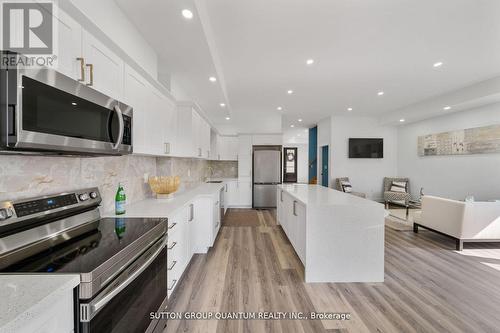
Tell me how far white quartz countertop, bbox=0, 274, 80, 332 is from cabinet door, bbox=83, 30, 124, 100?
1.03m

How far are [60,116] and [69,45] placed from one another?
46 centimetres

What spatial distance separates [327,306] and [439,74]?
14.1ft

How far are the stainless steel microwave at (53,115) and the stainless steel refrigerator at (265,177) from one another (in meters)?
4.76

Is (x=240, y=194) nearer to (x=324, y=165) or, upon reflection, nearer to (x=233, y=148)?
(x=233, y=148)

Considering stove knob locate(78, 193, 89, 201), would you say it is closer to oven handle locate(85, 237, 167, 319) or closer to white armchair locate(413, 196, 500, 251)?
oven handle locate(85, 237, 167, 319)

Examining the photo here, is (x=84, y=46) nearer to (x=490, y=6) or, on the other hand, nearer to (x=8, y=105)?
(x=8, y=105)

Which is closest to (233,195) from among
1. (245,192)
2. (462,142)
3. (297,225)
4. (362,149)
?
(245,192)

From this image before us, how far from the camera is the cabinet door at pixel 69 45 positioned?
3.61ft

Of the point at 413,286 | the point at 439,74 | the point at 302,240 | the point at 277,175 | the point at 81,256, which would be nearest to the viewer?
the point at 81,256

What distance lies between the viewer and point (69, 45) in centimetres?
115

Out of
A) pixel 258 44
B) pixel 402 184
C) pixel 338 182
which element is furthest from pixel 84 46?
pixel 402 184

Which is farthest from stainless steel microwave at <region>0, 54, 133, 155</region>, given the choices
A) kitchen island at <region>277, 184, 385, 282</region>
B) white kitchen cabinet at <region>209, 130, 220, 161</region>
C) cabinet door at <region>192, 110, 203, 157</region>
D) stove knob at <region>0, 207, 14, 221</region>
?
white kitchen cabinet at <region>209, 130, 220, 161</region>

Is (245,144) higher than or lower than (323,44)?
lower

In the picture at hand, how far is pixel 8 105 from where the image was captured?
785 millimetres
